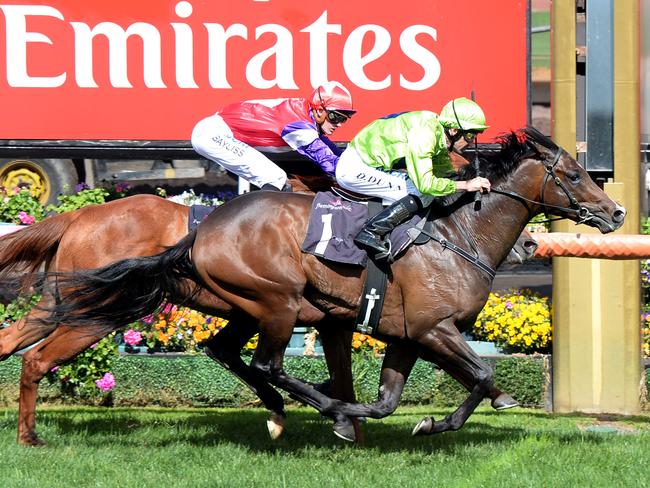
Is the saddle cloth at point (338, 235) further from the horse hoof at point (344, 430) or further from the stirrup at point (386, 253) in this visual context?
the horse hoof at point (344, 430)

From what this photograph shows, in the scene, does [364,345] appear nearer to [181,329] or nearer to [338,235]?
[181,329]

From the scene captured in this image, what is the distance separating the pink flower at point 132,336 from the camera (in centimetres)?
799

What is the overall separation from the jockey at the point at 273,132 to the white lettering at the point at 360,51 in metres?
1.58

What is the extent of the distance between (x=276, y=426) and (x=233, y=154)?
5.23 feet

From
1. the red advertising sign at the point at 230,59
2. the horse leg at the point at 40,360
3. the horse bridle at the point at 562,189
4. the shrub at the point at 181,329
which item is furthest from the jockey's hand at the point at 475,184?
the shrub at the point at 181,329

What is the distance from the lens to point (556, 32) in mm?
7984

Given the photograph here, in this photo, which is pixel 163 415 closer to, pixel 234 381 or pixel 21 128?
pixel 234 381

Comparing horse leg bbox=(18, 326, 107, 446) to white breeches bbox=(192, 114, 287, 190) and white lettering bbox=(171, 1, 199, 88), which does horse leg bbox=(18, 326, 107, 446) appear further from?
white lettering bbox=(171, 1, 199, 88)

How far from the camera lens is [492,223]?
234 inches

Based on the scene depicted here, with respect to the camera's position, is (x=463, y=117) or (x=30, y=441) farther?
(x=30, y=441)

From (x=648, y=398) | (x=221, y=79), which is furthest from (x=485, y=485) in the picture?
(x=221, y=79)

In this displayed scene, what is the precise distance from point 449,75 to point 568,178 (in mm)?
2317

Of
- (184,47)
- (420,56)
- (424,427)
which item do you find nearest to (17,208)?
(184,47)

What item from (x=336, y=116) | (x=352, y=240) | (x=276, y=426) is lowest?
(x=276, y=426)
